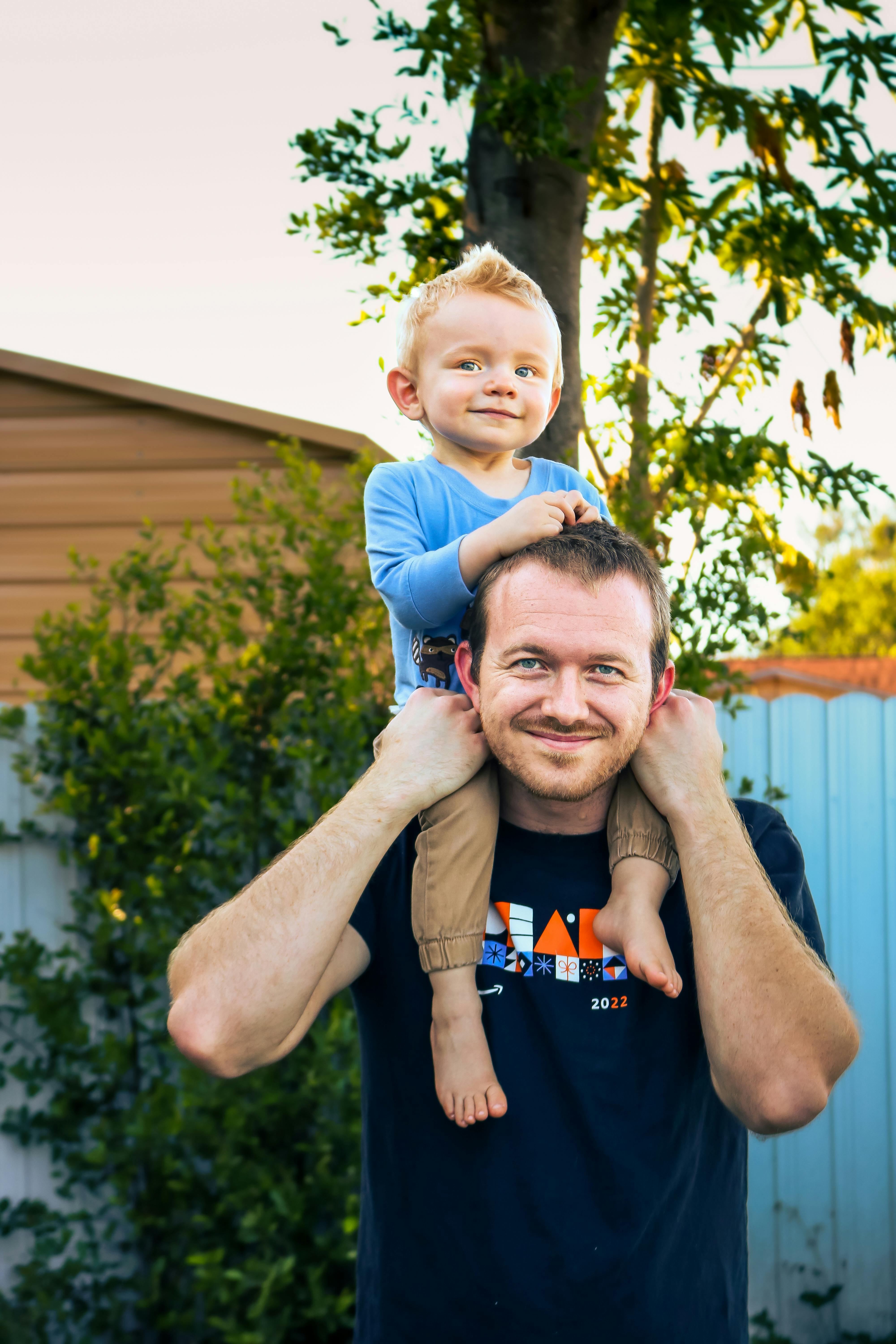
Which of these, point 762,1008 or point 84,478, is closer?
point 762,1008

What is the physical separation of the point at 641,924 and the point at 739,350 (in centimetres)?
363

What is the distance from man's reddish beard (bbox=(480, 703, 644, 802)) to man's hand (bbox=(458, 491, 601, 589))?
0.82 feet

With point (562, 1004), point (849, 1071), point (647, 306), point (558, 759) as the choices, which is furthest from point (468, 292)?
point (849, 1071)

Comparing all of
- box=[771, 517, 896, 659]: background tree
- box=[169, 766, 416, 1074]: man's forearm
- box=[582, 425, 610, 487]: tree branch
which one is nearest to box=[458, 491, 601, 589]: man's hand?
box=[169, 766, 416, 1074]: man's forearm

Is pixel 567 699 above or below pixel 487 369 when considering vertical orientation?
below

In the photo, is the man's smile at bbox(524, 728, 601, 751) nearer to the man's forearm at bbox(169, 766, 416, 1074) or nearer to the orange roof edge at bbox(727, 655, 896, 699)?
the man's forearm at bbox(169, 766, 416, 1074)

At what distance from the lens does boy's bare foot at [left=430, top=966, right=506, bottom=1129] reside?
1.53 metres

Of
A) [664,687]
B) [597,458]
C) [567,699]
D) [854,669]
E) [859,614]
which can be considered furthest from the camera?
[859,614]

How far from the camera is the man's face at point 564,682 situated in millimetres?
1536

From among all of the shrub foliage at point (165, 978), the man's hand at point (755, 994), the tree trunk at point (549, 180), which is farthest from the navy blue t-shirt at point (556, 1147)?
the tree trunk at point (549, 180)

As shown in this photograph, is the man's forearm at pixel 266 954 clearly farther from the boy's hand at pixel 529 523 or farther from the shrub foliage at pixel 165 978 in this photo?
the shrub foliage at pixel 165 978

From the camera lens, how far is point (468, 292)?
1828mm

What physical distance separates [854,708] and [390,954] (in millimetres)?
2979

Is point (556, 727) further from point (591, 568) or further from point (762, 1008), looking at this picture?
point (762, 1008)
